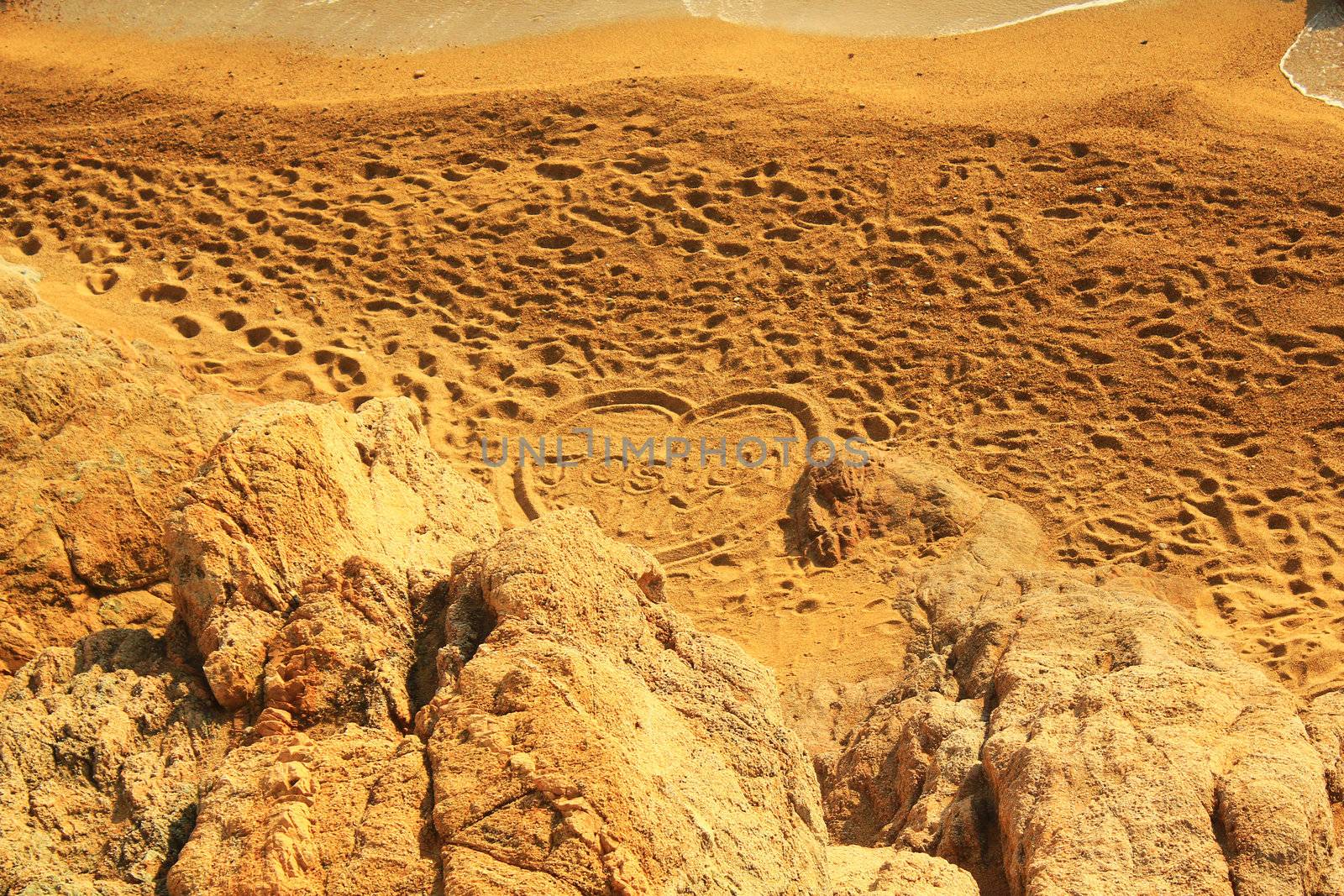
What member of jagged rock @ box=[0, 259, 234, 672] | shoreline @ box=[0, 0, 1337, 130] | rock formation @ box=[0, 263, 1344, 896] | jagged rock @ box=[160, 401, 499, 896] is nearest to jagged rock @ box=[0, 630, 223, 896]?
rock formation @ box=[0, 263, 1344, 896]

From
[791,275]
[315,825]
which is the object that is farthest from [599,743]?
[791,275]

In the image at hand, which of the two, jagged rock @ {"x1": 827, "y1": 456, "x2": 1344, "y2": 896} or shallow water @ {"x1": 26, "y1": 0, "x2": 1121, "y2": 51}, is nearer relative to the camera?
jagged rock @ {"x1": 827, "y1": 456, "x2": 1344, "y2": 896}

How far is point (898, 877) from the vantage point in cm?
377

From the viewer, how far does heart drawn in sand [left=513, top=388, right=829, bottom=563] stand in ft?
23.7

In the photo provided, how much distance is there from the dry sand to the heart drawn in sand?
31 mm

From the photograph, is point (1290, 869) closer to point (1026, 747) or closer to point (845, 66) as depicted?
point (1026, 747)

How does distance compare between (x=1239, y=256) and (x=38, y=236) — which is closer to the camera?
(x=1239, y=256)

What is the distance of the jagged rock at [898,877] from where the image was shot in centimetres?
369

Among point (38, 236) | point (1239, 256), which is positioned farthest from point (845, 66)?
point (38, 236)

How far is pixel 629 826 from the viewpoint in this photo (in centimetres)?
306

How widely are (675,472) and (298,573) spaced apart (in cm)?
378

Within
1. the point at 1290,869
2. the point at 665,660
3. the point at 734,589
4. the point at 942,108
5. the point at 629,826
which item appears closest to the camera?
the point at 629,826

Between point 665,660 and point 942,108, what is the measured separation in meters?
7.09

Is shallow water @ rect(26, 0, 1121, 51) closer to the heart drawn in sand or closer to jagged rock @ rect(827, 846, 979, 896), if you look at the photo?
the heart drawn in sand
